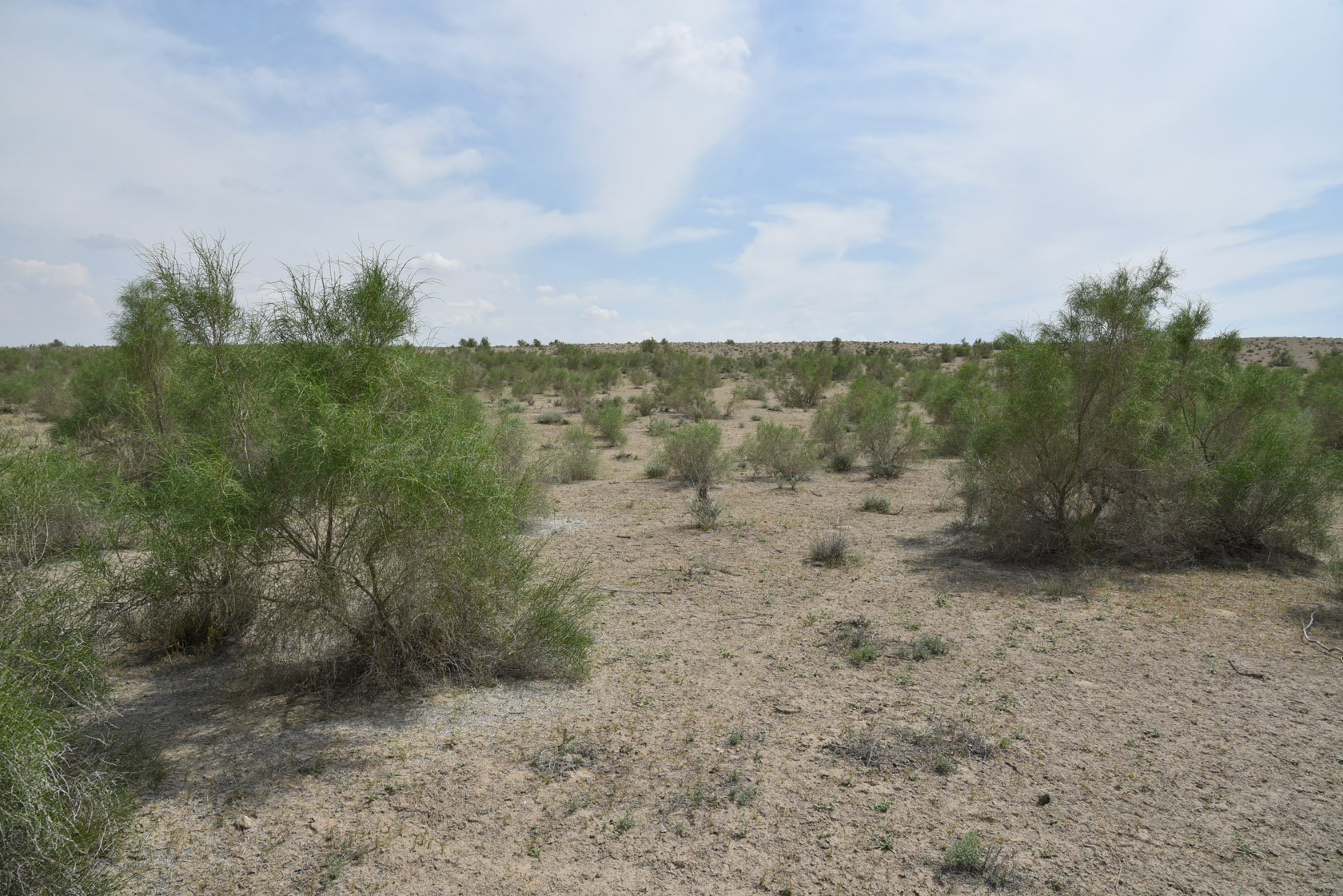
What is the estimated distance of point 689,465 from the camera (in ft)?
50.5

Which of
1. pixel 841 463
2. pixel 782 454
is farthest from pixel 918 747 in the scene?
pixel 841 463

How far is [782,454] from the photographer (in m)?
16.2

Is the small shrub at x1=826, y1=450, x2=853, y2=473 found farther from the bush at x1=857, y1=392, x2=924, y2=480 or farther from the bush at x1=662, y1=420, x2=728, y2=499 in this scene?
the bush at x1=662, y1=420, x2=728, y2=499

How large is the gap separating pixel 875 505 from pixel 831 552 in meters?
3.64

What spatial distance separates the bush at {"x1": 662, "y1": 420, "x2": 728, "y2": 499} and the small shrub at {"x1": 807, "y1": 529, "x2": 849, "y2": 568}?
4414mm

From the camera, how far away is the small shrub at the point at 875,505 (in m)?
13.5

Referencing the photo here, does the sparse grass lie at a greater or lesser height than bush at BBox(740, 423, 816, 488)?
lesser

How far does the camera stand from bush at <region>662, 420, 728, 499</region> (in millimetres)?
15102

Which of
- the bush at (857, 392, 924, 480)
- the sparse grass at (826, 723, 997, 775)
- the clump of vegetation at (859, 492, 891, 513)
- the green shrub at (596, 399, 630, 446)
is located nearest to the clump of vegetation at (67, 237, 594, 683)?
the sparse grass at (826, 723, 997, 775)

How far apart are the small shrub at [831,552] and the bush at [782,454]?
5.08 m

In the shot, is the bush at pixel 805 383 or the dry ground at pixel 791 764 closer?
the dry ground at pixel 791 764

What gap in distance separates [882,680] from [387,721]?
167 inches

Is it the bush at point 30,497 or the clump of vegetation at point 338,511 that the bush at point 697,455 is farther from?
the bush at point 30,497

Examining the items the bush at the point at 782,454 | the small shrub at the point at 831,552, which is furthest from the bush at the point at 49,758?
the bush at the point at 782,454
